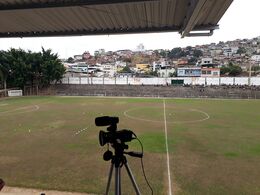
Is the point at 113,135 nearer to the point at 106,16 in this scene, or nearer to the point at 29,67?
the point at 106,16

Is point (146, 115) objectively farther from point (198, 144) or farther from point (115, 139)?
point (115, 139)

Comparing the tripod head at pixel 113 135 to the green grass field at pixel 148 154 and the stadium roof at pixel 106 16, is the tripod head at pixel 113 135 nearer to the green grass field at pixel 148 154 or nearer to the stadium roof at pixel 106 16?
the stadium roof at pixel 106 16

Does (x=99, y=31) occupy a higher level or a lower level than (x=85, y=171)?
higher

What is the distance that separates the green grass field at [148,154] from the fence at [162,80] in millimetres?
21190

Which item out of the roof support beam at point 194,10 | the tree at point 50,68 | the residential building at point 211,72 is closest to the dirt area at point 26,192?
the roof support beam at point 194,10

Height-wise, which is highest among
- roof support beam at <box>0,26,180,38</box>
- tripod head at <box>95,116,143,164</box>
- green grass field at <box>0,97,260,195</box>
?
roof support beam at <box>0,26,180,38</box>

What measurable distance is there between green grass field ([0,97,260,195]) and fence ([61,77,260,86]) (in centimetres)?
2119

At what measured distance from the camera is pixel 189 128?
17734 mm

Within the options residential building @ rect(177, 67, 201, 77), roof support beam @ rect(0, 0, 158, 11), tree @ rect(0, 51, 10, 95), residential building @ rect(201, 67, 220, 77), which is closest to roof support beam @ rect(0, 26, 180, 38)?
roof support beam @ rect(0, 0, 158, 11)

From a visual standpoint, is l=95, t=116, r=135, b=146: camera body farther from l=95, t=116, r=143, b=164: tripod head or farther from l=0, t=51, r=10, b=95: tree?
l=0, t=51, r=10, b=95: tree

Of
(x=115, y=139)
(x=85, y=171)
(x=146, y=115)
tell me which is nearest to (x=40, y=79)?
(x=146, y=115)

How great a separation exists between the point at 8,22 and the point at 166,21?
4339 millimetres

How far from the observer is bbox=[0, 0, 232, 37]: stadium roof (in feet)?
18.5

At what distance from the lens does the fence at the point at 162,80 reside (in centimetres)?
4183
